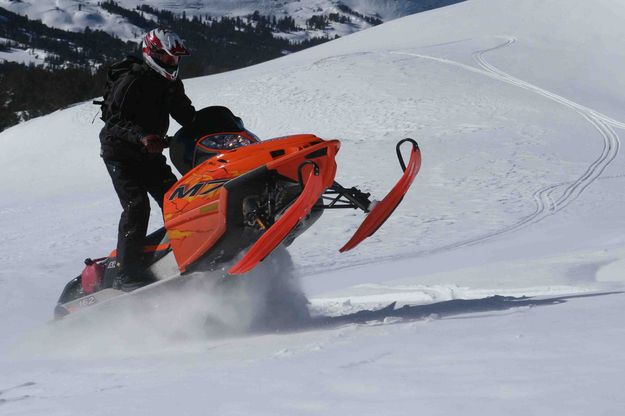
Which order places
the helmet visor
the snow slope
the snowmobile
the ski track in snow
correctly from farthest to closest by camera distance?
the ski track in snow < the helmet visor < the snowmobile < the snow slope

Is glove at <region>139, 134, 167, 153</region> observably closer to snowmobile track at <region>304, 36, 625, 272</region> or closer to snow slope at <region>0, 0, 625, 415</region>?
snow slope at <region>0, 0, 625, 415</region>

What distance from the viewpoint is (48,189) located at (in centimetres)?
1748

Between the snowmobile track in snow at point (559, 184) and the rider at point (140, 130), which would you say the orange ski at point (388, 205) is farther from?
the snowmobile track in snow at point (559, 184)

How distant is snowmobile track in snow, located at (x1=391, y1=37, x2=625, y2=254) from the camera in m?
9.48

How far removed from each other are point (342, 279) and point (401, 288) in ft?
4.17

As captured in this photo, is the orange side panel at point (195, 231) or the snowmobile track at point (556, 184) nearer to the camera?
the orange side panel at point (195, 231)

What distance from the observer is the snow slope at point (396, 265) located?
2.74m

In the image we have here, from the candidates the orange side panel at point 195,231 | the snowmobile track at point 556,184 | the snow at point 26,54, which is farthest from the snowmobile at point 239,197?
the snow at point 26,54

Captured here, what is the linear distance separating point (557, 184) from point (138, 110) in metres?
8.84

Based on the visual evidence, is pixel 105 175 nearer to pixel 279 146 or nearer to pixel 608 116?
pixel 608 116

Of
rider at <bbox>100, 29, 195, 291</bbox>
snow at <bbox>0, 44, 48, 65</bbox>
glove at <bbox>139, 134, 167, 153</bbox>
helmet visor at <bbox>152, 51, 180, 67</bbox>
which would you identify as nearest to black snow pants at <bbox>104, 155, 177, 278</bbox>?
rider at <bbox>100, 29, 195, 291</bbox>

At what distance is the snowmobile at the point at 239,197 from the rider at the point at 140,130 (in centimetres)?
13

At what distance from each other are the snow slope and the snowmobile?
442 mm

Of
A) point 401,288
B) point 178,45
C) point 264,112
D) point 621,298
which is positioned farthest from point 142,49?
point 264,112
